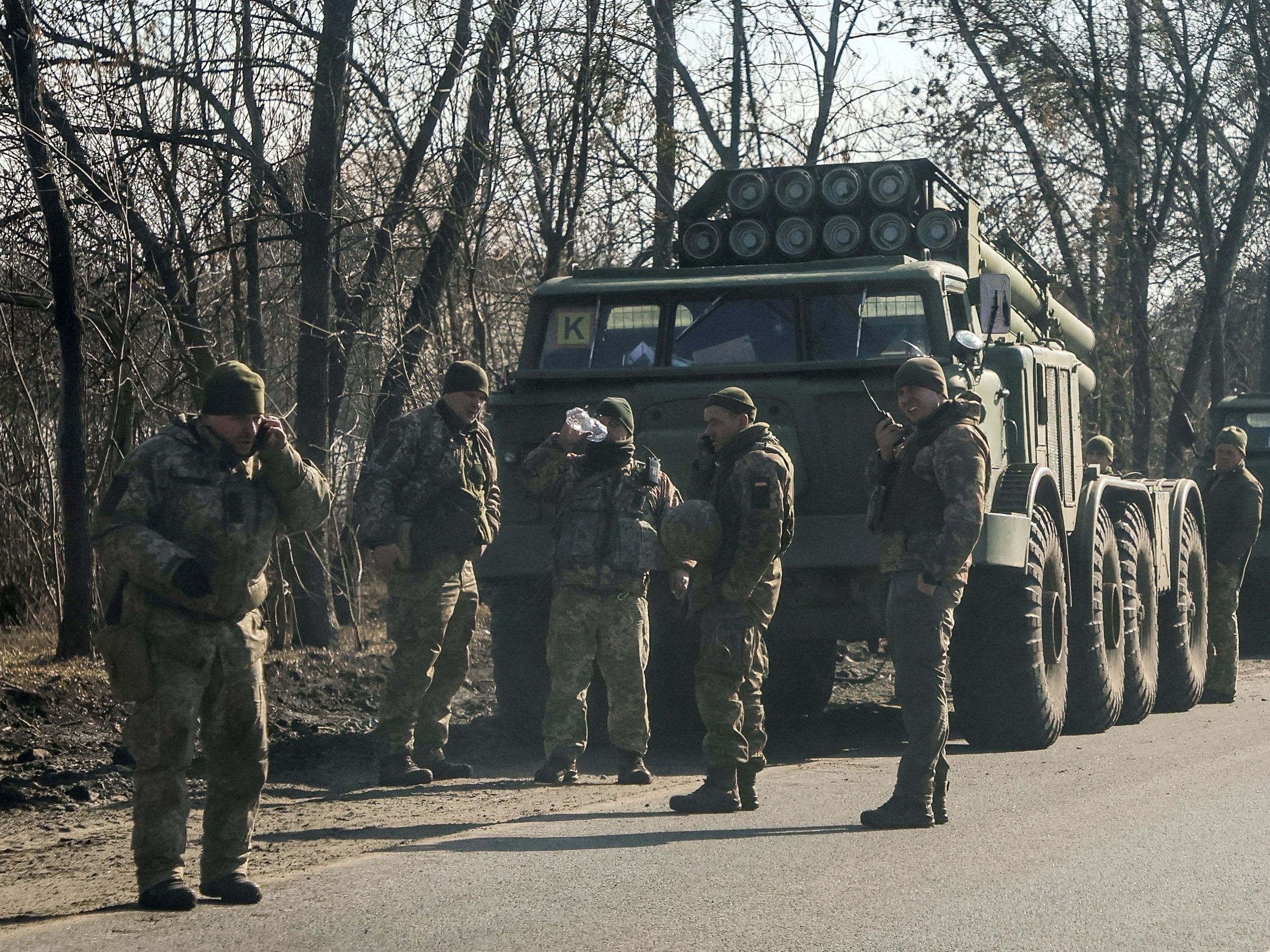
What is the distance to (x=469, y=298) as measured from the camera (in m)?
13.9

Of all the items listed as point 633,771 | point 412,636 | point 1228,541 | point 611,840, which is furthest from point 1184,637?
point 611,840

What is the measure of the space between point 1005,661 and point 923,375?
2457 mm

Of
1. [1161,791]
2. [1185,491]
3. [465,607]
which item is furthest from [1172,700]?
[465,607]

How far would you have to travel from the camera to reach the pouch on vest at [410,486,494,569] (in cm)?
838

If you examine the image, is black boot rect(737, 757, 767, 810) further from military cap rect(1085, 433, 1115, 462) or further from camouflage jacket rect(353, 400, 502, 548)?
military cap rect(1085, 433, 1115, 462)

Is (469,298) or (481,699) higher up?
Result: (469,298)

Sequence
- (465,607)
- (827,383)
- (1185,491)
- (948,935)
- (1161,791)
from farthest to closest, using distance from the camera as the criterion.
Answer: (1185,491) < (827,383) < (465,607) < (1161,791) < (948,935)

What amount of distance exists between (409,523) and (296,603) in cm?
436

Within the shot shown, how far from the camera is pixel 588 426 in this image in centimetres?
841

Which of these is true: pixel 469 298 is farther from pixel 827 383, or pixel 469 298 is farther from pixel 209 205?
pixel 827 383

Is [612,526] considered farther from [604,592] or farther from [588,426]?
[588,426]

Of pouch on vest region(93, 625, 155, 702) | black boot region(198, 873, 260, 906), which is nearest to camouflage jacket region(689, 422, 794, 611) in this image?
black boot region(198, 873, 260, 906)

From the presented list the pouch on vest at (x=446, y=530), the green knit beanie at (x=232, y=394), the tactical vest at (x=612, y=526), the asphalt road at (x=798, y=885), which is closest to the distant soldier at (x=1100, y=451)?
the asphalt road at (x=798, y=885)

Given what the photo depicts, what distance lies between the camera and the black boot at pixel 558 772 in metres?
8.52
